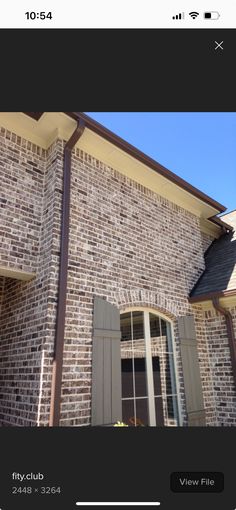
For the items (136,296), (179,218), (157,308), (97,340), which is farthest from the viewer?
(179,218)

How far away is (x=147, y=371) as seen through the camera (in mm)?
4375

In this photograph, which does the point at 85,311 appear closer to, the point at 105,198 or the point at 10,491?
the point at 105,198

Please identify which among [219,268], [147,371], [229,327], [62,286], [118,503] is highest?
[219,268]

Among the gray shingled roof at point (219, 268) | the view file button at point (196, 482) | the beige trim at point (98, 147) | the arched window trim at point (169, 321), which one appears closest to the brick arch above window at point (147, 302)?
the arched window trim at point (169, 321)

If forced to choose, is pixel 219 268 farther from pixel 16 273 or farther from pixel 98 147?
pixel 16 273

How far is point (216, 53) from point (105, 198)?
3659mm

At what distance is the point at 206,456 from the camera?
0.90m

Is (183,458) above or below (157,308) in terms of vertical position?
below

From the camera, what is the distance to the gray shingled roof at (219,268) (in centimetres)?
533

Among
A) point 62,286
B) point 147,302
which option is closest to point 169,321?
point 147,302

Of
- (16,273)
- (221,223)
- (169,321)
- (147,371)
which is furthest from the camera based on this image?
(221,223)

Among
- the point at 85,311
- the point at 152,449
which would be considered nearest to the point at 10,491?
the point at 152,449

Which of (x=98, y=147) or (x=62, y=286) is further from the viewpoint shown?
(x=98, y=147)

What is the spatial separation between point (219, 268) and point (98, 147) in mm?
3158
